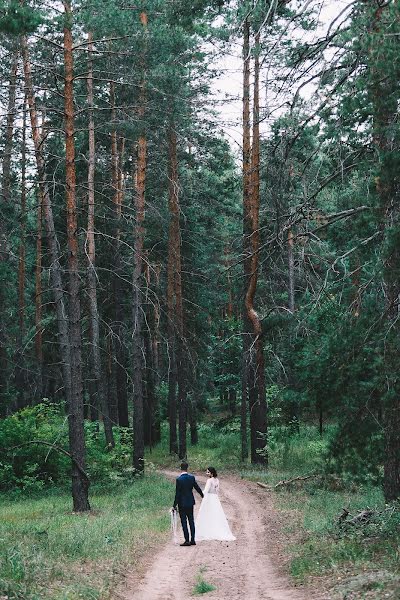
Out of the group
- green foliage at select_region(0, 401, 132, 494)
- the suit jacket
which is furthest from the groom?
green foliage at select_region(0, 401, 132, 494)

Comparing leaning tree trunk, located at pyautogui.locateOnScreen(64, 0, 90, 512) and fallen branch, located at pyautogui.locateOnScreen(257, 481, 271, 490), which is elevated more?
leaning tree trunk, located at pyautogui.locateOnScreen(64, 0, 90, 512)

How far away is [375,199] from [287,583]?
598cm

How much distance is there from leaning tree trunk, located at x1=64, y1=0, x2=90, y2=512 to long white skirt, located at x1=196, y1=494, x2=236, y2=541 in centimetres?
359

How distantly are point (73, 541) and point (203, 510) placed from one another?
3.21 m

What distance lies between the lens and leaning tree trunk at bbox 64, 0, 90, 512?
15.8 meters

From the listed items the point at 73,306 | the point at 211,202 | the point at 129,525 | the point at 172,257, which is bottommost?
the point at 129,525

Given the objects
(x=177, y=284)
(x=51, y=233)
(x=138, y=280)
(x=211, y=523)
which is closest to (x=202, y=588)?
(x=211, y=523)

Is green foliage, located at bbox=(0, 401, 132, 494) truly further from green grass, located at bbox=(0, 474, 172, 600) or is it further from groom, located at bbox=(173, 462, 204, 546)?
groom, located at bbox=(173, 462, 204, 546)

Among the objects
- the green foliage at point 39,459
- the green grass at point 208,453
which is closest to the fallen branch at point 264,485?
the green foliage at point 39,459

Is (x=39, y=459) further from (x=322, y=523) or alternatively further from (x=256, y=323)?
(x=322, y=523)

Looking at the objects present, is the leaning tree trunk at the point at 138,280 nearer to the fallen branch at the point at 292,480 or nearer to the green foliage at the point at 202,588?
the fallen branch at the point at 292,480

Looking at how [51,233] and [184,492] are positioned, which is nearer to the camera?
[184,492]

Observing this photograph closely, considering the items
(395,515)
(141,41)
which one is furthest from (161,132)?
(395,515)

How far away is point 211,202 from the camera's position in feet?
104
